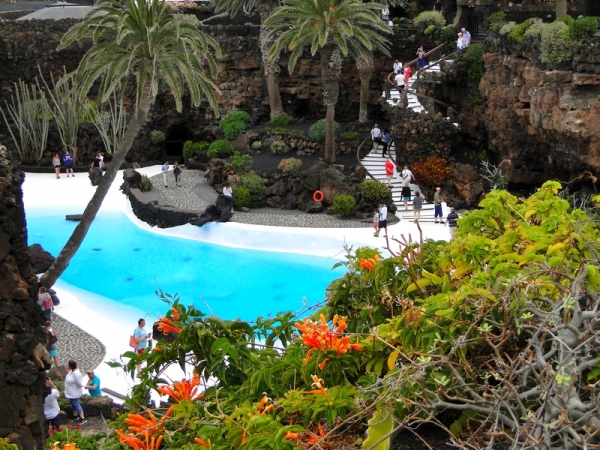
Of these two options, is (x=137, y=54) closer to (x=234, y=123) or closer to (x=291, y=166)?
(x=291, y=166)

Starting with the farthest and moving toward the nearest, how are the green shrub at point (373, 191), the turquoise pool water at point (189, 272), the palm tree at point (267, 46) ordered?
the palm tree at point (267, 46)
the green shrub at point (373, 191)
the turquoise pool water at point (189, 272)

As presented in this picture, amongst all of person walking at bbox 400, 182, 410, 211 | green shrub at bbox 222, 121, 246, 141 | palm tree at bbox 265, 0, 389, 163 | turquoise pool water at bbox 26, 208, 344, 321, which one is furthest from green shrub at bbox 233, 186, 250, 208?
green shrub at bbox 222, 121, 246, 141

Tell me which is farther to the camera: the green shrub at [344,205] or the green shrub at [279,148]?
the green shrub at [279,148]

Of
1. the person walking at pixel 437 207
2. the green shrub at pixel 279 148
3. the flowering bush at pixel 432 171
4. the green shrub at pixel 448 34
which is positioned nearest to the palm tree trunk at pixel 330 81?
the green shrub at pixel 279 148

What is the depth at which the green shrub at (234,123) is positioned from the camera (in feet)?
121

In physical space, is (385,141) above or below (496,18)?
below

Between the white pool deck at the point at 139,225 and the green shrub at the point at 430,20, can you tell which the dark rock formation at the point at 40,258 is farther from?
the green shrub at the point at 430,20

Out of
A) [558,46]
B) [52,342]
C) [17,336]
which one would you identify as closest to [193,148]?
[558,46]

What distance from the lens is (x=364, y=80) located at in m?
35.9

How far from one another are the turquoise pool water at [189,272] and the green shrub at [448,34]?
13.3m

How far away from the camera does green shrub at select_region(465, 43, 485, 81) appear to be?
3388 centimetres

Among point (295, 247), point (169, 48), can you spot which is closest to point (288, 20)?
point (295, 247)

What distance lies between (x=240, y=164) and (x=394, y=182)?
18.2 feet

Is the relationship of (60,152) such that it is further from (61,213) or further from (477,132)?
(477,132)
